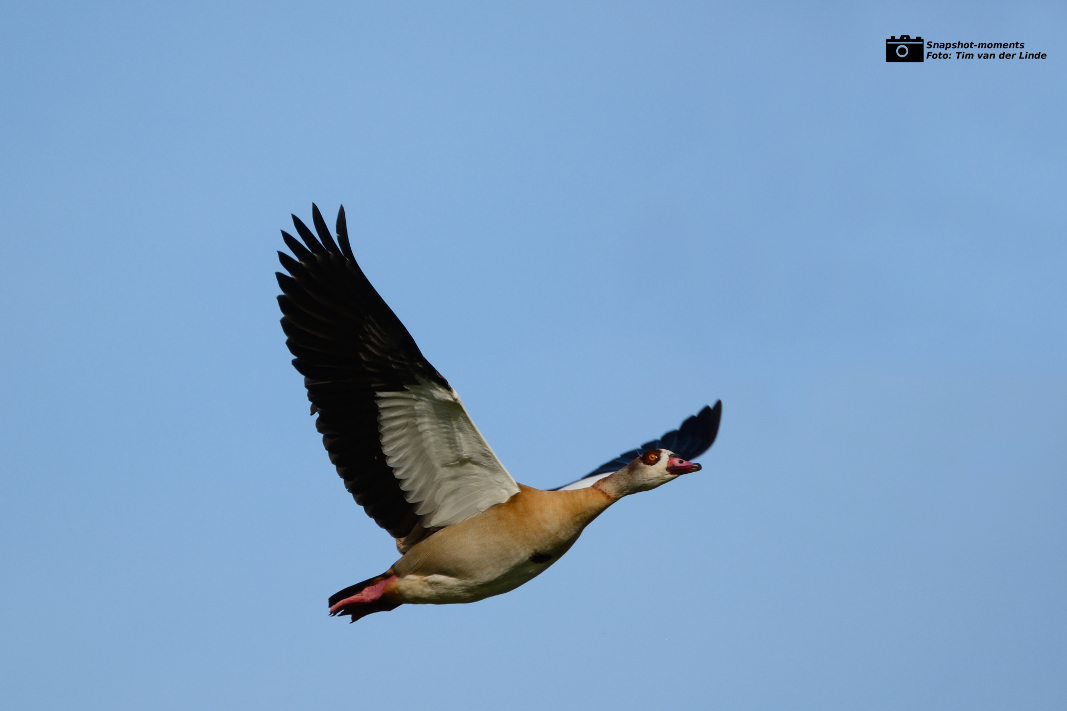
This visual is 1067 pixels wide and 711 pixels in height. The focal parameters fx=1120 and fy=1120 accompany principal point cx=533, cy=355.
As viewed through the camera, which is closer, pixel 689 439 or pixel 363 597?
pixel 363 597

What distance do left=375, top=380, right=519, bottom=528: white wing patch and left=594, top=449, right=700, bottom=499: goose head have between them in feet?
2.70

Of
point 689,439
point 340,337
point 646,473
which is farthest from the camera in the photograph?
point 689,439

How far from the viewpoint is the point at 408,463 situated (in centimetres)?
889

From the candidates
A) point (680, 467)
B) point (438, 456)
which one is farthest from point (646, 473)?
point (438, 456)

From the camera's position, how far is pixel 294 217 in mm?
8609

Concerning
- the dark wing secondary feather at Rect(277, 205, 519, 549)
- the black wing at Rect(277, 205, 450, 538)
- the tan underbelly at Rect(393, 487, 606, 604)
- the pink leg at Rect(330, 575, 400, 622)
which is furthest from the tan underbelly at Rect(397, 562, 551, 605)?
the black wing at Rect(277, 205, 450, 538)

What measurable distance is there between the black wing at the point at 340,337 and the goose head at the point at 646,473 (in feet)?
5.63

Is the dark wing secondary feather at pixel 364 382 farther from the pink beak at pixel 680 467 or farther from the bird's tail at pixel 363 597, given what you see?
the pink beak at pixel 680 467

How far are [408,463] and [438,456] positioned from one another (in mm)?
262

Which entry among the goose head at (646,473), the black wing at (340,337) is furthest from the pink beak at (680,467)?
the black wing at (340,337)

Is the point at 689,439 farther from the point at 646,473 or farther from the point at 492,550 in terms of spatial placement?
the point at 492,550

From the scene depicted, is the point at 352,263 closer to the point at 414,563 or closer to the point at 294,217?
the point at 294,217

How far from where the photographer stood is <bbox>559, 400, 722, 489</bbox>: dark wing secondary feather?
38.2 feet

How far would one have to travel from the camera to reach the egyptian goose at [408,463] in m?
8.56
